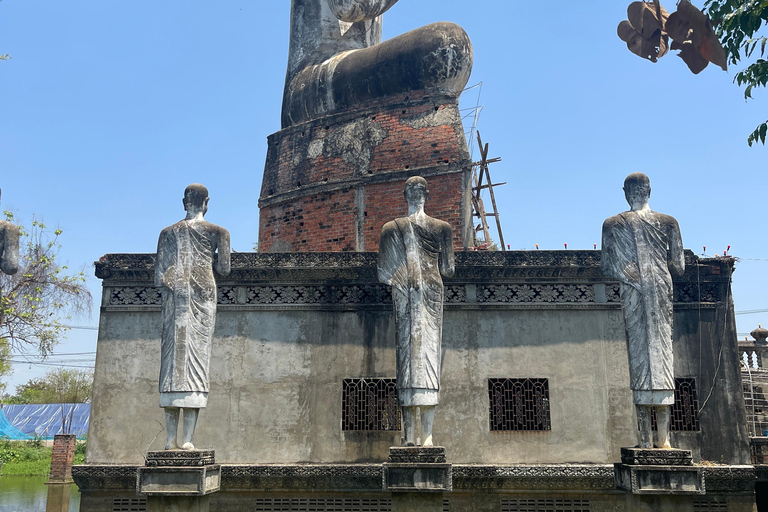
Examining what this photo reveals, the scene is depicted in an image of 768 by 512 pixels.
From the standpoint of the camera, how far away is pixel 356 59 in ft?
45.3

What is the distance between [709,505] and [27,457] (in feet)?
94.2

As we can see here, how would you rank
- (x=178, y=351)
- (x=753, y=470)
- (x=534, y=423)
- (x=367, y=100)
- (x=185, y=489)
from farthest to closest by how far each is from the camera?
(x=367, y=100), (x=534, y=423), (x=753, y=470), (x=178, y=351), (x=185, y=489)

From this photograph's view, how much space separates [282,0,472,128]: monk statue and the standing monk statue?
6371mm

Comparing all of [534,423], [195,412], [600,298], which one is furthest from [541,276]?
[195,412]

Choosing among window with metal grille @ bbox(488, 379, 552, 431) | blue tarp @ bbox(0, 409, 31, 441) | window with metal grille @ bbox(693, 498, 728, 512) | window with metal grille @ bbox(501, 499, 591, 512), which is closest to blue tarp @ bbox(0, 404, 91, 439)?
blue tarp @ bbox(0, 409, 31, 441)

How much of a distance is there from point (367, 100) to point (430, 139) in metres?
1.76

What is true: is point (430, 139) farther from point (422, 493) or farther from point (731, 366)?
point (422, 493)

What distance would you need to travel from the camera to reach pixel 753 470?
8.74 m

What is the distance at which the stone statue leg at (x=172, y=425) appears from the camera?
7.25m

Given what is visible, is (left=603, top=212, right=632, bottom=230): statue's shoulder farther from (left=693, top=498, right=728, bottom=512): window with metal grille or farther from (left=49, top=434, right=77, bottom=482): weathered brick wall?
(left=49, top=434, right=77, bottom=482): weathered brick wall

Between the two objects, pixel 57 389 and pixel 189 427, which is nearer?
pixel 189 427

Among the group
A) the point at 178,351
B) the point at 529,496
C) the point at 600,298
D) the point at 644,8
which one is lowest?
the point at 529,496

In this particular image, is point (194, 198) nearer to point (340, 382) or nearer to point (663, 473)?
point (340, 382)

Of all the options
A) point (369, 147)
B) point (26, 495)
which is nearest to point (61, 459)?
point (26, 495)
